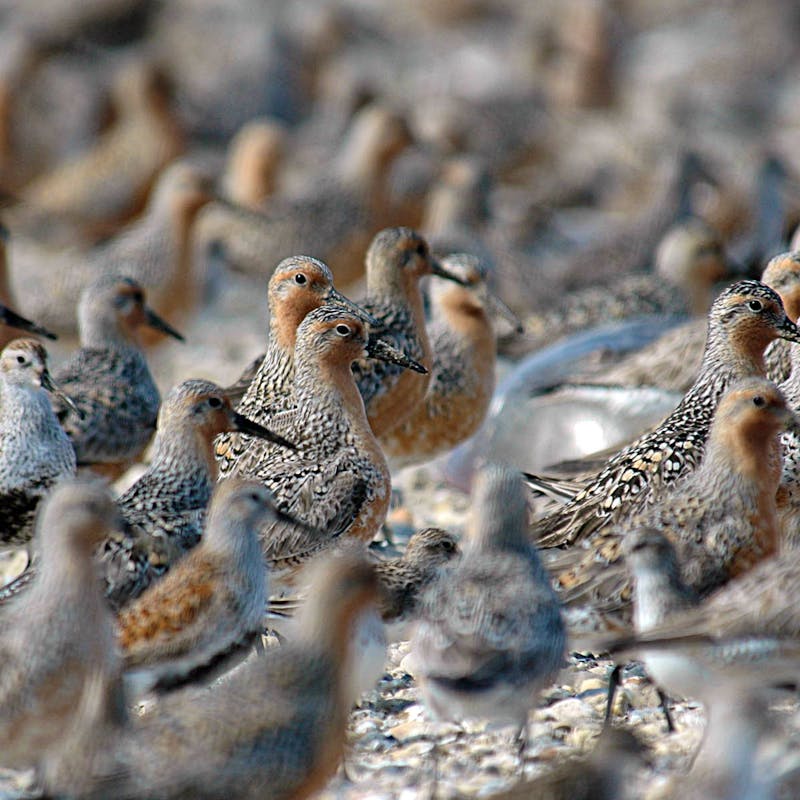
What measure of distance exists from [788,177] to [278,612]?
13.4 meters

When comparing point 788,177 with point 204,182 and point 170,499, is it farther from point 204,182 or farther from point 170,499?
point 170,499

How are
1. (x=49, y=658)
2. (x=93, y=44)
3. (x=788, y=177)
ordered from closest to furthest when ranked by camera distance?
(x=49, y=658)
(x=788, y=177)
(x=93, y=44)

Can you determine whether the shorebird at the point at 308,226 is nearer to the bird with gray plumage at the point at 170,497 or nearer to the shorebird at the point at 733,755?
the bird with gray plumage at the point at 170,497

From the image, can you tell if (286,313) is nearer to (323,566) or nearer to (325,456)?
(325,456)

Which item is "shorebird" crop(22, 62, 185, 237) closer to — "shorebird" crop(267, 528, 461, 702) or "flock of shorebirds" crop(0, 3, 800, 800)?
"flock of shorebirds" crop(0, 3, 800, 800)

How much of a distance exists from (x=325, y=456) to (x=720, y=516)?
1.73 m

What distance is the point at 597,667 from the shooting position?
668 centimetres

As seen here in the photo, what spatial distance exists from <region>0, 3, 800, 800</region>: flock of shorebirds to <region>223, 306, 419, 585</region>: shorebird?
0.5 inches

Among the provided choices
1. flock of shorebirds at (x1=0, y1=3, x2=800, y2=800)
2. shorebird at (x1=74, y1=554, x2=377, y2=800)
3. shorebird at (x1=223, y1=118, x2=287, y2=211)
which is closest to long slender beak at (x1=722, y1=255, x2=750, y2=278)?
flock of shorebirds at (x1=0, y1=3, x2=800, y2=800)

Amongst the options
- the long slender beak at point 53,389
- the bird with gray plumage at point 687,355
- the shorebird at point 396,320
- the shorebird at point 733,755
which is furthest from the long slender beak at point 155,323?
the shorebird at point 733,755

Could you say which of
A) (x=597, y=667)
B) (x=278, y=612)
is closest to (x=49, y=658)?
(x=278, y=612)

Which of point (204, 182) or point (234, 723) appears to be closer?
point (234, 723)

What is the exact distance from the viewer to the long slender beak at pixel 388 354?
7.49 meters

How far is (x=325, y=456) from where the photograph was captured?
697 centimetres
